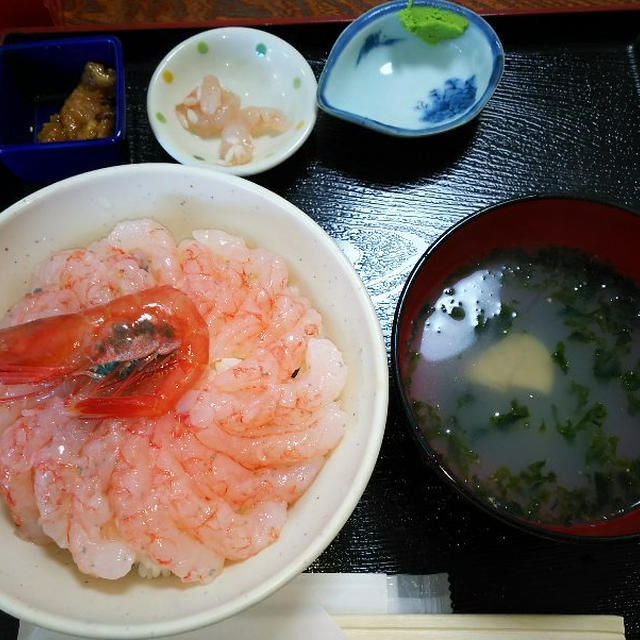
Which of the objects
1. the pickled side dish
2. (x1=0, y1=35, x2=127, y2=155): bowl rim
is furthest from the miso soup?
the pickled side dish

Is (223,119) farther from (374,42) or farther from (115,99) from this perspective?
(374,42)

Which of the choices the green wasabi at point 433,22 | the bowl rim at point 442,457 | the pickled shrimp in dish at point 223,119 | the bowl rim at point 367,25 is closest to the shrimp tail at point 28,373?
the bowl rim at point 442,457

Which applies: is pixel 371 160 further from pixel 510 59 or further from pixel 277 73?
pixel 510 59

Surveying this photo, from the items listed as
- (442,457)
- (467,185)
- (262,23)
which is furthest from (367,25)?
(442,457)

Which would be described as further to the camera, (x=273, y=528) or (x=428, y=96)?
(x=428, y=96)

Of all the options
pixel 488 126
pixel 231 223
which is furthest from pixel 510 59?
pixel 231 223

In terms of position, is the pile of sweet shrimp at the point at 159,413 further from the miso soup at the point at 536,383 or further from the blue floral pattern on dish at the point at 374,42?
the blue floral pattern on dish at the point at 374,42
